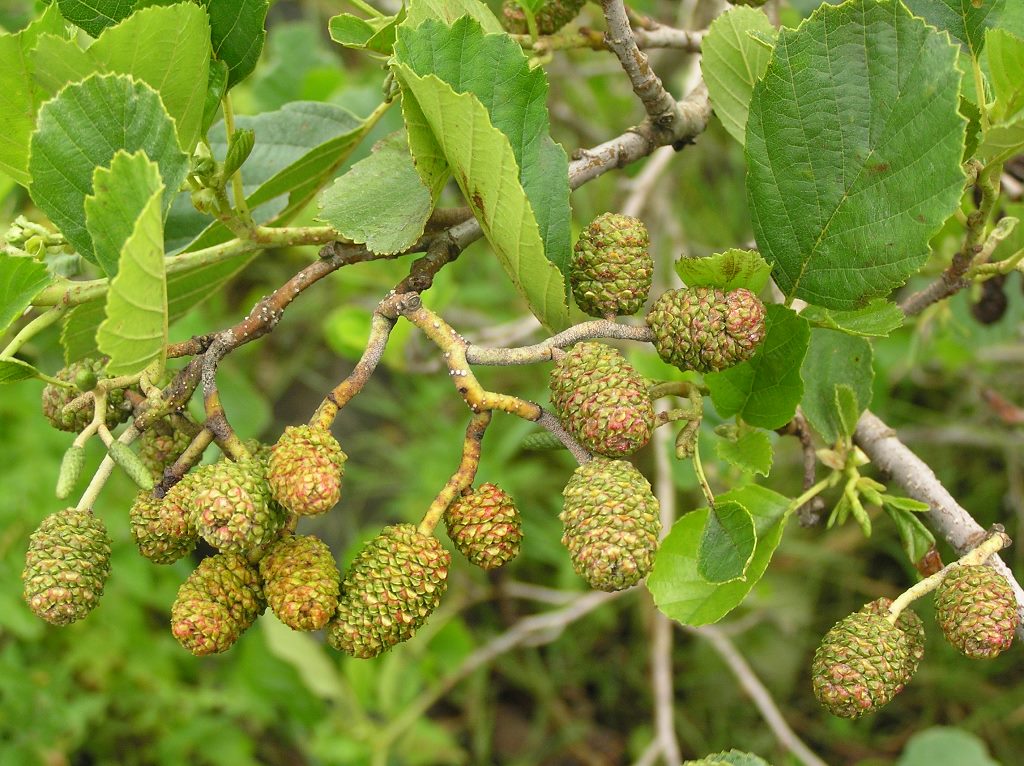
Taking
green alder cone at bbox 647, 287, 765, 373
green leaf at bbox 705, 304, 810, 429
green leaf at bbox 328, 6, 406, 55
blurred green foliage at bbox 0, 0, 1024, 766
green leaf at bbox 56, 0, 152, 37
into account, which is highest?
green leaf at bbox 56, 0, 152, 37

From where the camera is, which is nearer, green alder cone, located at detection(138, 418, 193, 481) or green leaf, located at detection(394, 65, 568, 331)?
green leaf, located at detection(394, 65, 568, 331)

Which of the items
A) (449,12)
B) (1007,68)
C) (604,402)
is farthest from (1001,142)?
(449,12)

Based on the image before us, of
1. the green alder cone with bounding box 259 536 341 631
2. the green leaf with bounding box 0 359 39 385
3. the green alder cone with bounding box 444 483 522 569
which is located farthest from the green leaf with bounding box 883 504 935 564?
the green leaf with bounding box 0 359 39 385

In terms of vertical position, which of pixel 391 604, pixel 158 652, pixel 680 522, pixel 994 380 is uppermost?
pixel 391 604

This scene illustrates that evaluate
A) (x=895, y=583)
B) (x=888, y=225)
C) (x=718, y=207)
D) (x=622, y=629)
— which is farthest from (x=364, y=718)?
(x=718, y=207)

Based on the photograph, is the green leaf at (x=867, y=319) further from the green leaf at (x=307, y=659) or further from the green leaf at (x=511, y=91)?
the green leaf at (x=307, y=659)

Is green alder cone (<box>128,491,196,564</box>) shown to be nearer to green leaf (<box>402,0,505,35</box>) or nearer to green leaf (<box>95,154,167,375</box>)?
green leaf (<box>95,154,167,375</box>)

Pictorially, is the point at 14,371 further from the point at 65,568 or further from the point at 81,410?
the point at 65,568

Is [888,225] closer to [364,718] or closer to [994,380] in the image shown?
[364,718]
